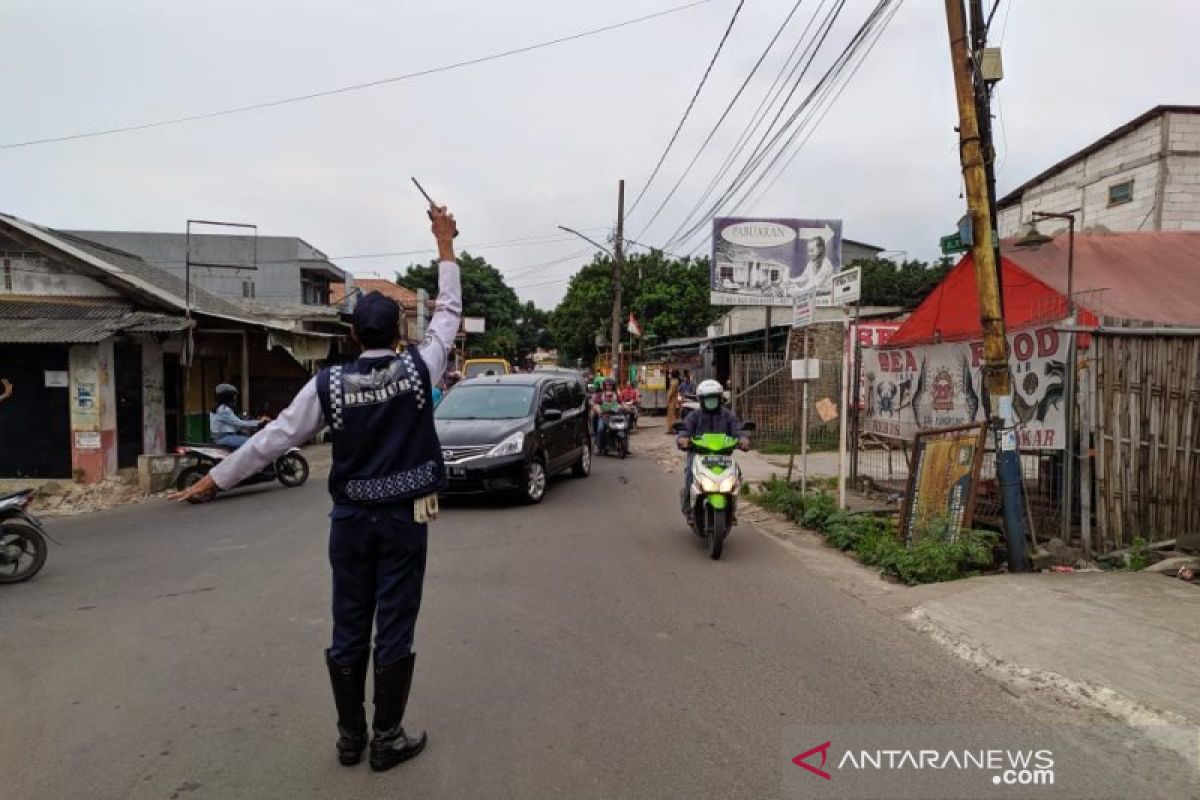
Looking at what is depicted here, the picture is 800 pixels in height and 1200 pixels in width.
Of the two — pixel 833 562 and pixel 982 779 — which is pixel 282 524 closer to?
pixel 833 562

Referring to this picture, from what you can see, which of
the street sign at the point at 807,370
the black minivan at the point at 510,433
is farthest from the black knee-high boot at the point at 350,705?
the street sign at the point at 807,370

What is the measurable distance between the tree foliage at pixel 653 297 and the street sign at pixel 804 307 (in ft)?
99.4

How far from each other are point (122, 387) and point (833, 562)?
40.5 ft

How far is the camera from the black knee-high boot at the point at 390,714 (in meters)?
3.18

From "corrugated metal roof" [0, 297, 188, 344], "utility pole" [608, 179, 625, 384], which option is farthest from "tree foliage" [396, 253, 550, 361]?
"corrugated metal roof" [0, 297, 188, 344]

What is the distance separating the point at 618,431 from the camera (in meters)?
16.6

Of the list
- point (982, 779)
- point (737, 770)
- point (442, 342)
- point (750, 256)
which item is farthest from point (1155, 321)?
point (750, 256)

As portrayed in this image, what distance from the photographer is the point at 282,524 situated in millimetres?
9141

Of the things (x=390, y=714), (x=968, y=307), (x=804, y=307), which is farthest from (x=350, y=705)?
(x=968, y=307)

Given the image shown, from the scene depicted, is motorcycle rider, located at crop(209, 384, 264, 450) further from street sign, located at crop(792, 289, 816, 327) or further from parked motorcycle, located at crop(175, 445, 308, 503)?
street sign, located at crop(792, 289, 816, 327)

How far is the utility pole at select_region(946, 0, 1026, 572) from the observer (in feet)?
20.8

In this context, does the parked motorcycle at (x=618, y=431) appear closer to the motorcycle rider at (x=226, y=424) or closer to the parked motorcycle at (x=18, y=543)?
the motorcycle rider at (x=226, y=424)

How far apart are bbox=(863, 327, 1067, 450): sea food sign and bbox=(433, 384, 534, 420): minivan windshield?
500cm

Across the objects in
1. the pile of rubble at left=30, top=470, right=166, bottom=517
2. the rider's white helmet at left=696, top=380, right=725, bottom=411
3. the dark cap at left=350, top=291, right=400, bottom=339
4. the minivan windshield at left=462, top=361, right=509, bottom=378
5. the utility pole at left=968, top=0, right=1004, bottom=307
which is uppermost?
the utility pole at left=968, top=0, right=1004, bottom=307
